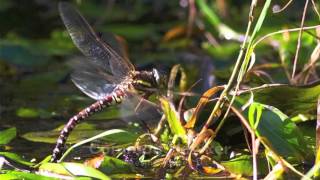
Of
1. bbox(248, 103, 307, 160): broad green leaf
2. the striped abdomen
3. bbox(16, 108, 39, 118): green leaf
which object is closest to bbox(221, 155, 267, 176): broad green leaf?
bbox(248, 103, 307, 160): broad green leaf

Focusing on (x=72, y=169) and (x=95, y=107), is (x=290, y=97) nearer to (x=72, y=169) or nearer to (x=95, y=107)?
(x=95, y=107)

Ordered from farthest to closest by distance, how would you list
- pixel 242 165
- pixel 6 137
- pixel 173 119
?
1. pixel 6 137
2. pixel 173 119
3. pixel 242 165

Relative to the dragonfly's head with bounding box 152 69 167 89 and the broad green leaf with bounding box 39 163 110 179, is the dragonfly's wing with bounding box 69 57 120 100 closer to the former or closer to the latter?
the dragonfly's head with bounding box 152 69 167 89

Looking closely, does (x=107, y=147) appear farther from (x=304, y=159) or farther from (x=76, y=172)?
(x=304, y=159)

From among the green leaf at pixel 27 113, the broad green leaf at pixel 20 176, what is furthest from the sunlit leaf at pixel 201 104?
the green leaf at pixel 27 113

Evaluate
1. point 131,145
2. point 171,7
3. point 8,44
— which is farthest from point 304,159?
point 171,7

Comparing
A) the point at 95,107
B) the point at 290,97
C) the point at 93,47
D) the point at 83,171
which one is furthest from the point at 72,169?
the point at 290,97
